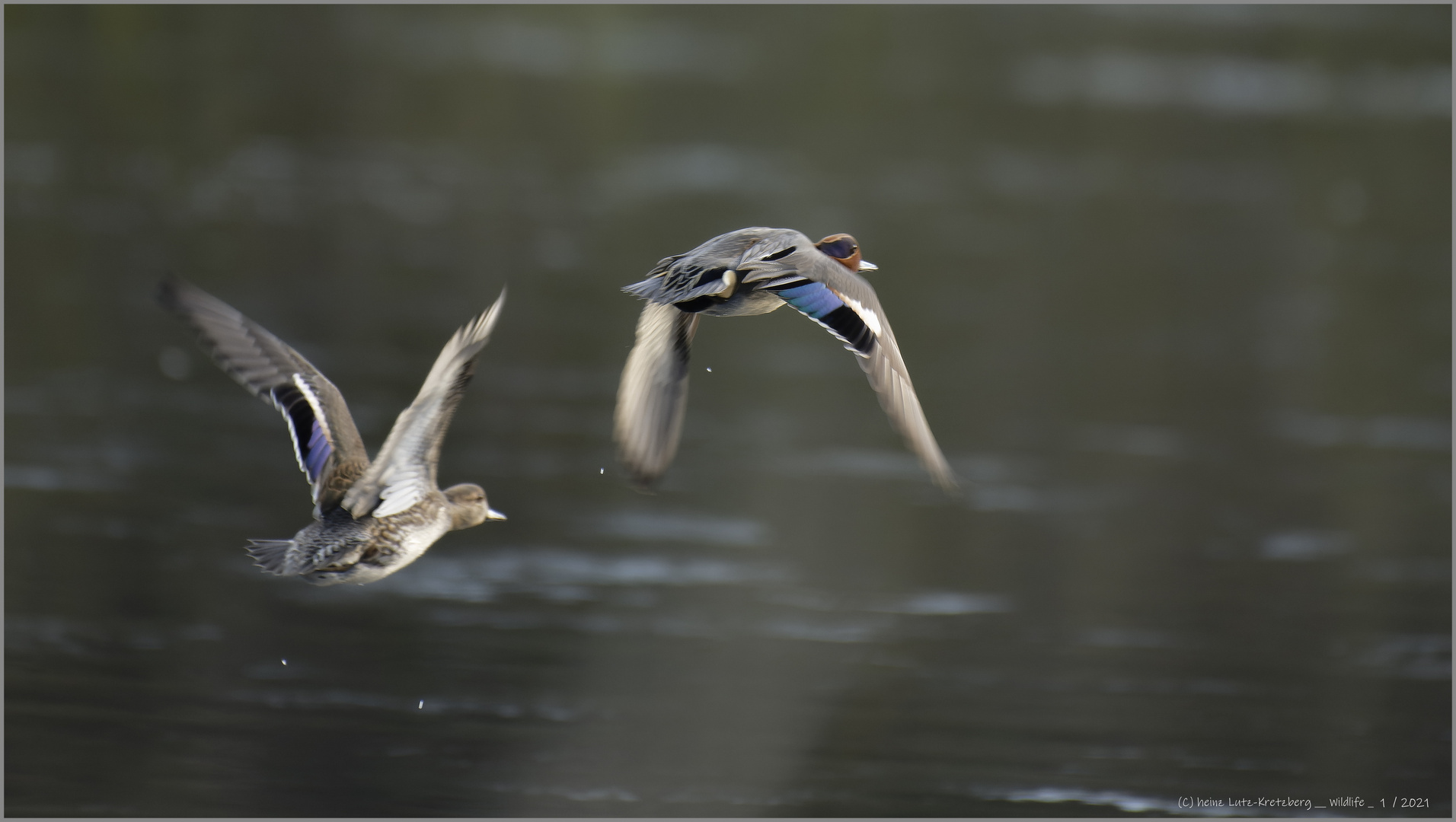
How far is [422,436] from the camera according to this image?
7090 millimetres

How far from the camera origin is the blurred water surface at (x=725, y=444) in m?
10.1

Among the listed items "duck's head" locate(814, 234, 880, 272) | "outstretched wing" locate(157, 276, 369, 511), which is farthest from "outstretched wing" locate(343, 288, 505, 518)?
"duck's head" locate(814, 234, 880, 272)

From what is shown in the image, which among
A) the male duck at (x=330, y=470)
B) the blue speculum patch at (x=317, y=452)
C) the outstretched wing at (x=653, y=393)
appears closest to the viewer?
the male duck at (x=330, y=470)

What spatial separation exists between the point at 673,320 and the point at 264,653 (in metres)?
3.86

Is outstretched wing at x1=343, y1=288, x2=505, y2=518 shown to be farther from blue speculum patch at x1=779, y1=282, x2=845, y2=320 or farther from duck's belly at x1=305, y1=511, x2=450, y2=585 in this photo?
blue speculum patch at x1=779, y1=282, x2=845, y2=320

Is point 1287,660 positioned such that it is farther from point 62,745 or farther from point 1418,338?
point 1418,338

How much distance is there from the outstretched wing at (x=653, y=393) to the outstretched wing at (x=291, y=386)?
1.19 meters

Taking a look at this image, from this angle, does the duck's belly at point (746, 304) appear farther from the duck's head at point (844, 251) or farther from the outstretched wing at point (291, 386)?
the outstretched wing at point (291, 386)

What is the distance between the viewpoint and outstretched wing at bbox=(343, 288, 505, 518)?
6.78 m

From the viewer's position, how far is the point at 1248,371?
20297 millimetres

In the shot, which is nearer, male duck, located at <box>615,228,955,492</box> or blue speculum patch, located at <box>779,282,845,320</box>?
male duck, located at <box>615,228,955,492</box>

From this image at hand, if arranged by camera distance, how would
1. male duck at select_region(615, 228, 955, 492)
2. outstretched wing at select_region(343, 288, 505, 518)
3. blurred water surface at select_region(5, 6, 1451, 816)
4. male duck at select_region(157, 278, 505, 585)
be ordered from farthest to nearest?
blurred water surface at select_region(5, 6, 1451, 816) → male duck at select_region(157, 278, 505, 585) → male duck at select_region(615, 228, 955, 492) → outstretched wing at select_region(343, 288, 505, 518)

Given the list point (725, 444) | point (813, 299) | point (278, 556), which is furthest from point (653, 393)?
point (725, 444)

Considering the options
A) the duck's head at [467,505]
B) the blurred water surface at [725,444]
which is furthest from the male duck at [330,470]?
the blurred water surface at [725,444]
